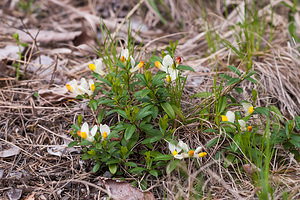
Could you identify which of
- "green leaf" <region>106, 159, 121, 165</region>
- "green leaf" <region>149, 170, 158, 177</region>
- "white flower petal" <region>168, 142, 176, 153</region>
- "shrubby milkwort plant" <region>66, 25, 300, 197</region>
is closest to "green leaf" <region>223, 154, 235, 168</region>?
"shrubby milkwort plant" <region>66, 25, 300, 197</region>

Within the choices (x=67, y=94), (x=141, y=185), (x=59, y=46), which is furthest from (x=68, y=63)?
(x=141, y=185)

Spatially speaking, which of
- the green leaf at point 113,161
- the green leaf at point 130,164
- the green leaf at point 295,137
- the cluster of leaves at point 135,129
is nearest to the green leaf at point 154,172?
the cluster of leaves at point 135,129

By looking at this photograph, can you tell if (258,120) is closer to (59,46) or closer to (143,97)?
(143,97)

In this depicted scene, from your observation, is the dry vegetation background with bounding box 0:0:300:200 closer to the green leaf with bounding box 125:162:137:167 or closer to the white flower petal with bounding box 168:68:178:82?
the green leaf with bounding box 125:162:137:167

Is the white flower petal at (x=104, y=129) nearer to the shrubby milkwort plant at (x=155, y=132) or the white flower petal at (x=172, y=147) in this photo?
the shrubby milkwort plant at (x=155, y=132)

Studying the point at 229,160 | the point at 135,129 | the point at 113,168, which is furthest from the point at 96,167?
the point at 229,160
